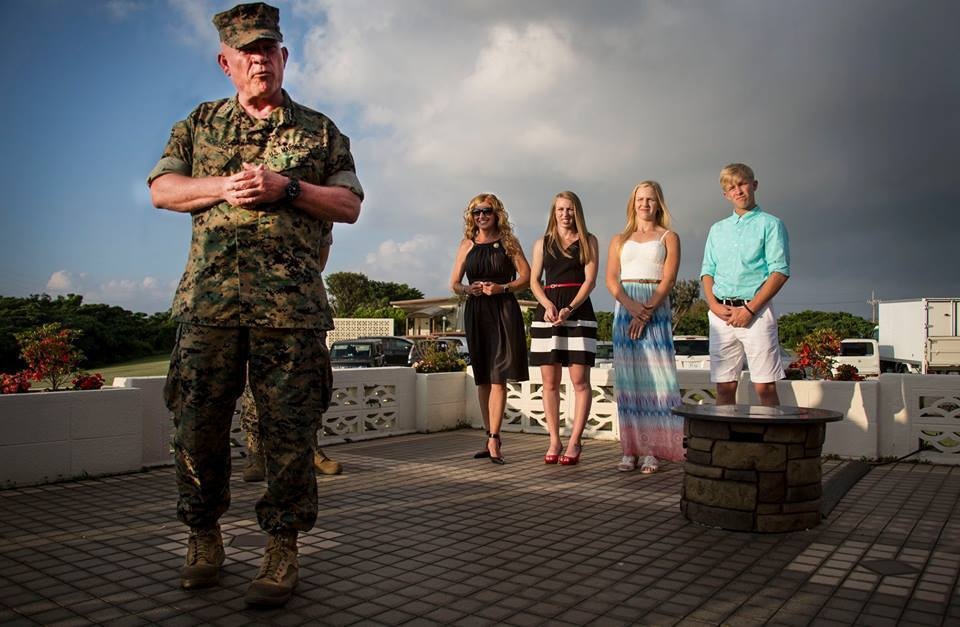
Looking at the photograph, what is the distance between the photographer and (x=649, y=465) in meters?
6.06

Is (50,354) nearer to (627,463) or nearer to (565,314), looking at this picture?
(565,314)

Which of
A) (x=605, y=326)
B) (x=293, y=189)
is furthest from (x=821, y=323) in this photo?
(x=293, y=189)

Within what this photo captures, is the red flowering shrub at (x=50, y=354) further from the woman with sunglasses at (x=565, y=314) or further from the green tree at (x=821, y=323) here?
the green tree at (x=821, y=323)

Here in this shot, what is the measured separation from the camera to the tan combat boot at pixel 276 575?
9.41 ft

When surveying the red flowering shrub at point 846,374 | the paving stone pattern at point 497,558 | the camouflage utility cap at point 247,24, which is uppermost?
the camouflage utility cap at point 247,24

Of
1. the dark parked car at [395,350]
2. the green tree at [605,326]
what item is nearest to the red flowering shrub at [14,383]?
the dark parked car at [395,350]

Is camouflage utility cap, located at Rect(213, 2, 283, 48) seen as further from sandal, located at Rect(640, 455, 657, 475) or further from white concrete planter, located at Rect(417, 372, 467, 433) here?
white concrete planter, located at Rect(417, 372, 467, 433)

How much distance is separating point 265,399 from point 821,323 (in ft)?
122

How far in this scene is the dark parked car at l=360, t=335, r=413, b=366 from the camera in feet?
70.2

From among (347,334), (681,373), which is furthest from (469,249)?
(347,334)

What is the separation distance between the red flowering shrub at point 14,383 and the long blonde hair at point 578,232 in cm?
426

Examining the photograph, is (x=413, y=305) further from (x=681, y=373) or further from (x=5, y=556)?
(x=5, y=556)

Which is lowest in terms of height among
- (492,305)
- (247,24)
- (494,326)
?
(494,326)

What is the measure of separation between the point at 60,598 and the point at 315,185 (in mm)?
1890
